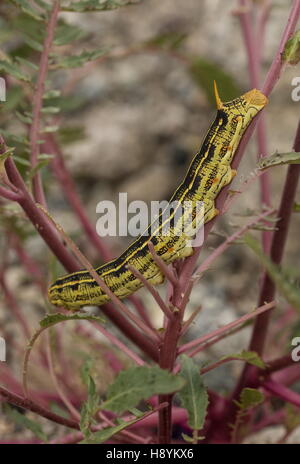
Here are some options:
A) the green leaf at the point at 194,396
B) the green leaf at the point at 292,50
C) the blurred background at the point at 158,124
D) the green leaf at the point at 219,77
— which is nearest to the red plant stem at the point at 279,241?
the green leaf at the point at 292,50

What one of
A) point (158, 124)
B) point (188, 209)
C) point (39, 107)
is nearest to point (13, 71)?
point (39, 107)

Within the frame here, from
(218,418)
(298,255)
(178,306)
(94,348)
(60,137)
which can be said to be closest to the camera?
(178,306)

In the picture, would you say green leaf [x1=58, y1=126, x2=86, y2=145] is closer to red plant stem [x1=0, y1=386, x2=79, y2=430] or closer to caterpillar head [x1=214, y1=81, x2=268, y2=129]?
caterpillar head [x1=214, y1=81, x2=268, y2=129]

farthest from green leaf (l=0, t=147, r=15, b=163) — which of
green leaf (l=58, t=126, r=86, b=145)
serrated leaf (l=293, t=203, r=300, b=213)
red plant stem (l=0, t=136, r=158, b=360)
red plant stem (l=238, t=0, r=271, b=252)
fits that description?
green leaf (l=58, t=126, r=86, b=145)

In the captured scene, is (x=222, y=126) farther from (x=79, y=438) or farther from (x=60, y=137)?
(x=60, y=137)

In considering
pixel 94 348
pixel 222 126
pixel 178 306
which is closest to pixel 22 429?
pixel 94 348

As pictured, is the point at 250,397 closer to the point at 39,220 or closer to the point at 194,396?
the point at 194,396

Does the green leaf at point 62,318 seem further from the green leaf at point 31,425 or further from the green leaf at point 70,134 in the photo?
the green leaf at point 70,134
